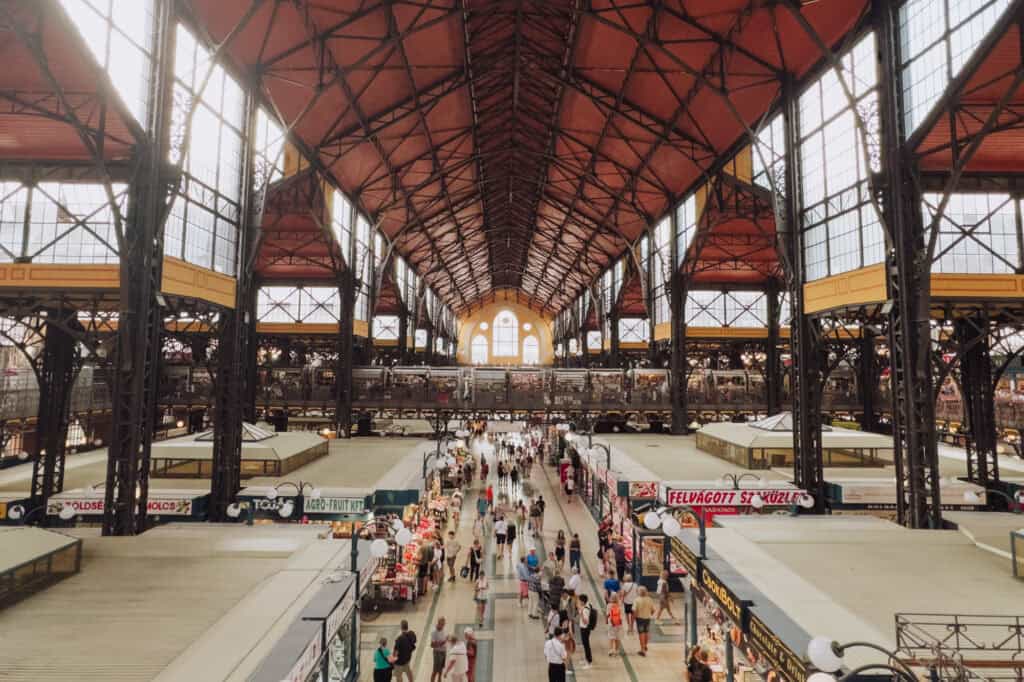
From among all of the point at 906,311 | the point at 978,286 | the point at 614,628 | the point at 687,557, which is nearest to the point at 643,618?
the point at 614,628

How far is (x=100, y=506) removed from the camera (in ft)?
46.3

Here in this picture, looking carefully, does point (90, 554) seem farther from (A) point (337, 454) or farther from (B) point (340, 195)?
(B) point (340, 195)

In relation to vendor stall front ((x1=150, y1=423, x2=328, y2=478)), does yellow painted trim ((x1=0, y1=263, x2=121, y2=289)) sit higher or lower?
higher

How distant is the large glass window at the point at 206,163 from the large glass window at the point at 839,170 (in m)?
17.6

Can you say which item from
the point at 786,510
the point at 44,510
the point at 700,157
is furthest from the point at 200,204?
the point at 700,157

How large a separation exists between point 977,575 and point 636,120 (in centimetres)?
2119

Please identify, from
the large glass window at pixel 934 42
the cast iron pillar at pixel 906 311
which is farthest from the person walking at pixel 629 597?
the large glass window at pixel 934 42

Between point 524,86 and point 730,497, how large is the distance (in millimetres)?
22184

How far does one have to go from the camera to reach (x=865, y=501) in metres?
16.7

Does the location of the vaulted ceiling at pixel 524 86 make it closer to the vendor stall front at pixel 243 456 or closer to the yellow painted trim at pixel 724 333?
the yellow painted trim at pixel 724 333

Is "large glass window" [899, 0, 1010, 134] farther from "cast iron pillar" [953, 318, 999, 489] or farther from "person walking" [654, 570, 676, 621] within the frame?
"person walking" [654, 570, 676, 621]

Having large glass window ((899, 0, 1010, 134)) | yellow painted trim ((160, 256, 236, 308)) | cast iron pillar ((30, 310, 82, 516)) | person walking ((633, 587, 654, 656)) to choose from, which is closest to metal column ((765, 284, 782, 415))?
large glass window ((899, 0, 1010, 134))

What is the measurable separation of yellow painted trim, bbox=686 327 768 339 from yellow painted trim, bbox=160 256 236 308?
25.4 meters

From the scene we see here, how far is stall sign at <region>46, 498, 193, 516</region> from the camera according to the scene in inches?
546
